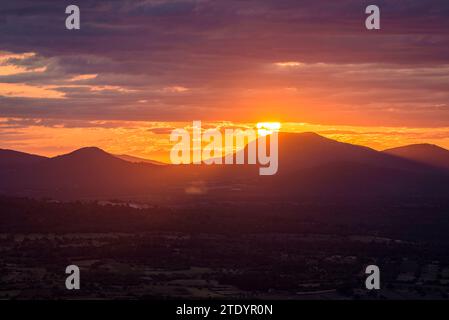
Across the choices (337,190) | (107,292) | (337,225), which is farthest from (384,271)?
(337,190)

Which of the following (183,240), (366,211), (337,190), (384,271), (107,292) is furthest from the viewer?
(337,190)

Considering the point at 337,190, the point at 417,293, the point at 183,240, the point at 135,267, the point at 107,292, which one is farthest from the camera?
the point at 337,190

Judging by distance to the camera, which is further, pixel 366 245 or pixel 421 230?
pixel 421 230

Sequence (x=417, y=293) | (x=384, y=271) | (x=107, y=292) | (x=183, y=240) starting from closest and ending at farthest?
1. (x=107, y=292)
2. (x=417, y=293)
3. (x=384, y=271)
4. (x=183, y=240)

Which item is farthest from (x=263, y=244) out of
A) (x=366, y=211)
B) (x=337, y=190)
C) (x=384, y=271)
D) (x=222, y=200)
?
(x=337, y=190)

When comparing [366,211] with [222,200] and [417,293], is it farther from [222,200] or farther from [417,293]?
[417,293]

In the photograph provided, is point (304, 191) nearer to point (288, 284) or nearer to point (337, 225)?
point (337, 225)

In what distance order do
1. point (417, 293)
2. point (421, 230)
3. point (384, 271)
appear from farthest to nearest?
point (421, 230) < point (384, 271) < point (417, 293)

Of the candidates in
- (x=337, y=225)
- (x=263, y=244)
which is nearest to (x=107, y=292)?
(x=263, y=244)

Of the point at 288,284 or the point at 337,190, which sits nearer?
→ the point at 288,284
